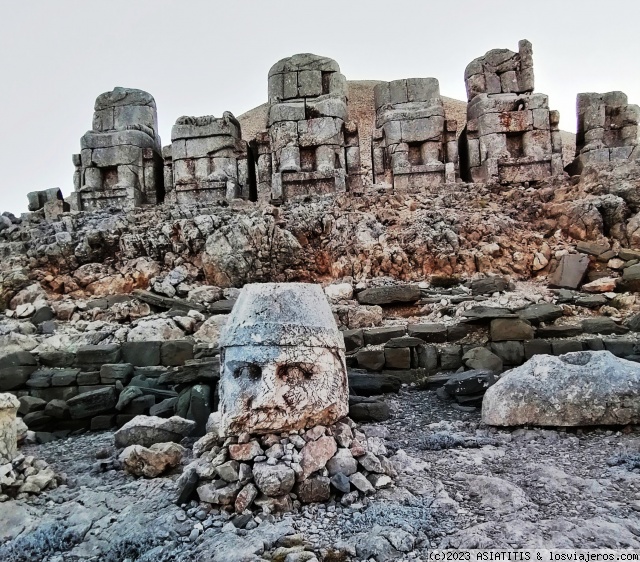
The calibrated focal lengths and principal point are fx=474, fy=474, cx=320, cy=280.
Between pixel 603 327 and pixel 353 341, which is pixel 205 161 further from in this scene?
pixel 603 327

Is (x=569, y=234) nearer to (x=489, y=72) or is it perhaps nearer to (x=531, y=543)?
(x=489, y=72)

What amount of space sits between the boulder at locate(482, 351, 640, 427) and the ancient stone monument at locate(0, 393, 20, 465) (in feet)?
14.9

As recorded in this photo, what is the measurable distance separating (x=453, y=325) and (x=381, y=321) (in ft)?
3.74

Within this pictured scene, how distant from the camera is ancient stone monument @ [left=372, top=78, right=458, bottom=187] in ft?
36.8

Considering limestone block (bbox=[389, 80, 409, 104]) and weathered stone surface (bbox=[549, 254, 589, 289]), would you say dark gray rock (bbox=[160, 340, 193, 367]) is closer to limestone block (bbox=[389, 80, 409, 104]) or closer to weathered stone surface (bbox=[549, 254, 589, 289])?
weathered stone surface (bbox=[549, 254, 589, 289])

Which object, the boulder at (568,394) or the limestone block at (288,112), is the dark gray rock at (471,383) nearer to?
the boulder at (568,394)

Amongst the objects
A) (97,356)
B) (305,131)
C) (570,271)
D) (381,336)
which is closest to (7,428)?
(97,356)

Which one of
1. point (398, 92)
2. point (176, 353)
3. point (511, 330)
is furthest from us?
point (398, 92)

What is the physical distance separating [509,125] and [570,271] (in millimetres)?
4667

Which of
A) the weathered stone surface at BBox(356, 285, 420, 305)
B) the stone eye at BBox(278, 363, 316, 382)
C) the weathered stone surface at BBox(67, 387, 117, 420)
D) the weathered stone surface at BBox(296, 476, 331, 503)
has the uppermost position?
the weathered stone surface at BBox(356, 285, 420, 305)

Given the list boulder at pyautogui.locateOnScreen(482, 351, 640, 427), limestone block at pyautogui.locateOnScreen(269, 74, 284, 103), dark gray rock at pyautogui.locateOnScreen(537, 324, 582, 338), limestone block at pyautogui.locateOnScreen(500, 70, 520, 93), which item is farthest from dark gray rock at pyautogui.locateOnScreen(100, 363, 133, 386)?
limestone block at pyautogui.locateOnScreen(500, 70, 520, 93)

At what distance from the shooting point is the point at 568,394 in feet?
14.4

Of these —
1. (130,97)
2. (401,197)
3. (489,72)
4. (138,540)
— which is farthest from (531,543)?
(130,97)

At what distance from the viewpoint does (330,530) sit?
2928 millimetres
